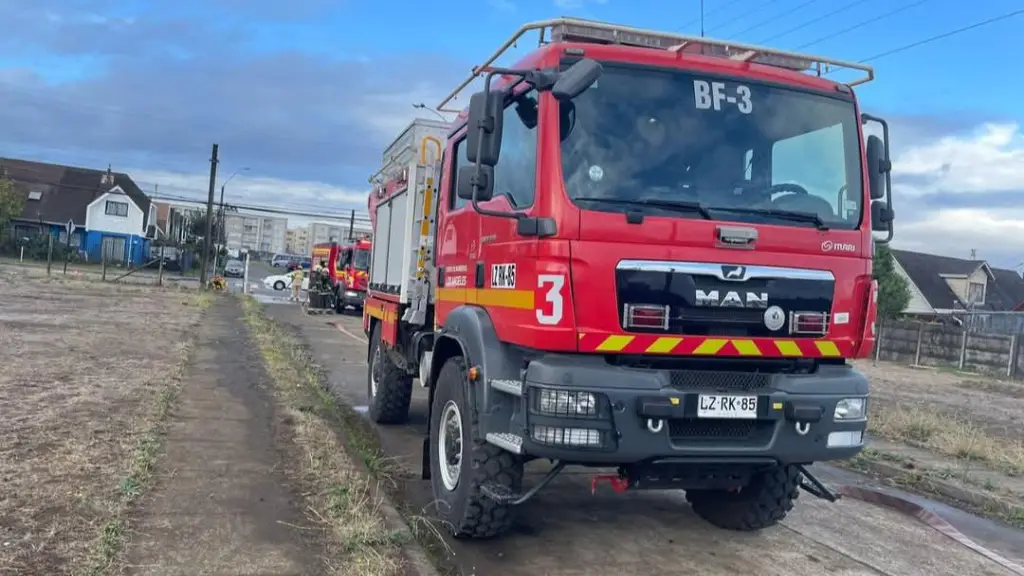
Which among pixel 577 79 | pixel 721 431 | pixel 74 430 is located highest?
pixel 577 79

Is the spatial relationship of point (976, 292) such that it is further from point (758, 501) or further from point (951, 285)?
point (758, 501)

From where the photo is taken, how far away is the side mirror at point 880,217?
17.9ft

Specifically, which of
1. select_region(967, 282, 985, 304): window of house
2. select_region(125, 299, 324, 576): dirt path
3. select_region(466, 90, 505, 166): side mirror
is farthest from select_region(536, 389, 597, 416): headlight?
select_region(967, 282, 985, 304): window of house

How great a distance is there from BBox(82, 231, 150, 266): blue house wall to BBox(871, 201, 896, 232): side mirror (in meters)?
68.4

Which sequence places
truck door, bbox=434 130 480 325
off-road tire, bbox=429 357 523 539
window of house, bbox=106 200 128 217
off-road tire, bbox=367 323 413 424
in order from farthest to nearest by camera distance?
1. window of house, bbox=106 200 128 217
2. off-road tire, bbox=367 323 413 424
3. truck door, bbox=434 130 480 325
4. off-road tire, bbox=429 357 523 539

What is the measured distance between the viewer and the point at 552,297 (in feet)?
15.5

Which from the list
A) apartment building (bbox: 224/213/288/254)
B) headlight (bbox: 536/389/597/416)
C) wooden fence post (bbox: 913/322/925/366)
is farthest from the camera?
apartment building (bbox: 224/213/288/254)

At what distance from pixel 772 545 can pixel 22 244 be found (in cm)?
6302

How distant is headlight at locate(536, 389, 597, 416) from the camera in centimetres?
460

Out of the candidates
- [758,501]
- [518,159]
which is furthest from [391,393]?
[518,159]

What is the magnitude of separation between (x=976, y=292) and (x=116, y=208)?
64234 mm

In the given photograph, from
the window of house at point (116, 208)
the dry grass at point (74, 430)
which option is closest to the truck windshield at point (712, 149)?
the dry grass at point (74, 430)

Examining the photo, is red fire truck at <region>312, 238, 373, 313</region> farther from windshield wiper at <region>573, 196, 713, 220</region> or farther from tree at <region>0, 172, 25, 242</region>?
tree at <region>0, 172, 25, 242</region>

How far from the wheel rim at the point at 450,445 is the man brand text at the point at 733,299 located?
5.76ft
